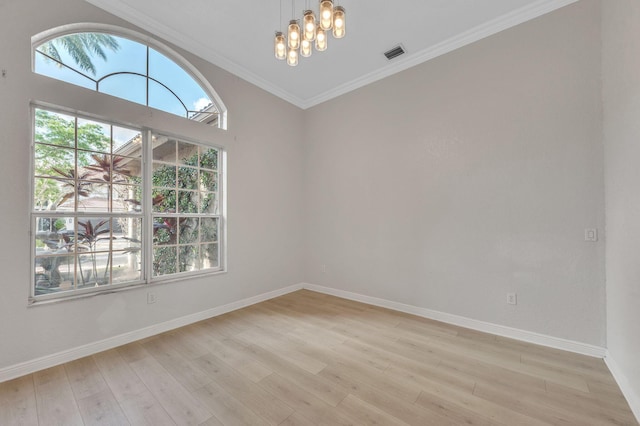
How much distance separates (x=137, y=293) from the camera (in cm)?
267

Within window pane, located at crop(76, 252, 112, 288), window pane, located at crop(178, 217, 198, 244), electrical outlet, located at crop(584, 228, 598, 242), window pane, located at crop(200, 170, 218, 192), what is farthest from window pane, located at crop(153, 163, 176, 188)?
electrical outlet, located at crop(584, 228, 598, 242)

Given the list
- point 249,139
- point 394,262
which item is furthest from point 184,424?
point 249,139

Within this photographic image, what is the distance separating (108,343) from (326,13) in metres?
3.55

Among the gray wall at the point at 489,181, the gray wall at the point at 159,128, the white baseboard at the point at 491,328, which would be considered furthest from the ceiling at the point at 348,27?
the white baseboard at the point at 491,328

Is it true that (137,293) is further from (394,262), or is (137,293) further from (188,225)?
(394,262)

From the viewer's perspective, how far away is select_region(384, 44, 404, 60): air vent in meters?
3.15

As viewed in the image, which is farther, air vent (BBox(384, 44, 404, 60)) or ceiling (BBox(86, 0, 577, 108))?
air vent (BBox(384, 44, 404, 60))

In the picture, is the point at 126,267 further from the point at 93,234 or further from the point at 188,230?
the point at 188,230

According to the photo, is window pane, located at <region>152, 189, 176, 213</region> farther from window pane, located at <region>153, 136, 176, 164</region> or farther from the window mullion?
window pane, located at <region>153, 136, 176, 164</region>

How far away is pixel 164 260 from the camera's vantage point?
2.97 m

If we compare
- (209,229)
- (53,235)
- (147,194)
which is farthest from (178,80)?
(53,235)

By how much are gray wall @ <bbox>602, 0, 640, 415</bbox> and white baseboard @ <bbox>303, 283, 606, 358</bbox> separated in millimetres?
198

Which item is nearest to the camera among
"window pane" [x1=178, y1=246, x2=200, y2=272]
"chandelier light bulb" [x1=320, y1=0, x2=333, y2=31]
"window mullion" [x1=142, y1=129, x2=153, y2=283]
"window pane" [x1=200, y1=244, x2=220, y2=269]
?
"chandelier light bulb" [x1=320, y1=0, x2=333, y2=31]

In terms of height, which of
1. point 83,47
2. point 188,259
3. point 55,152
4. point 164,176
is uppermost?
point 83,47
